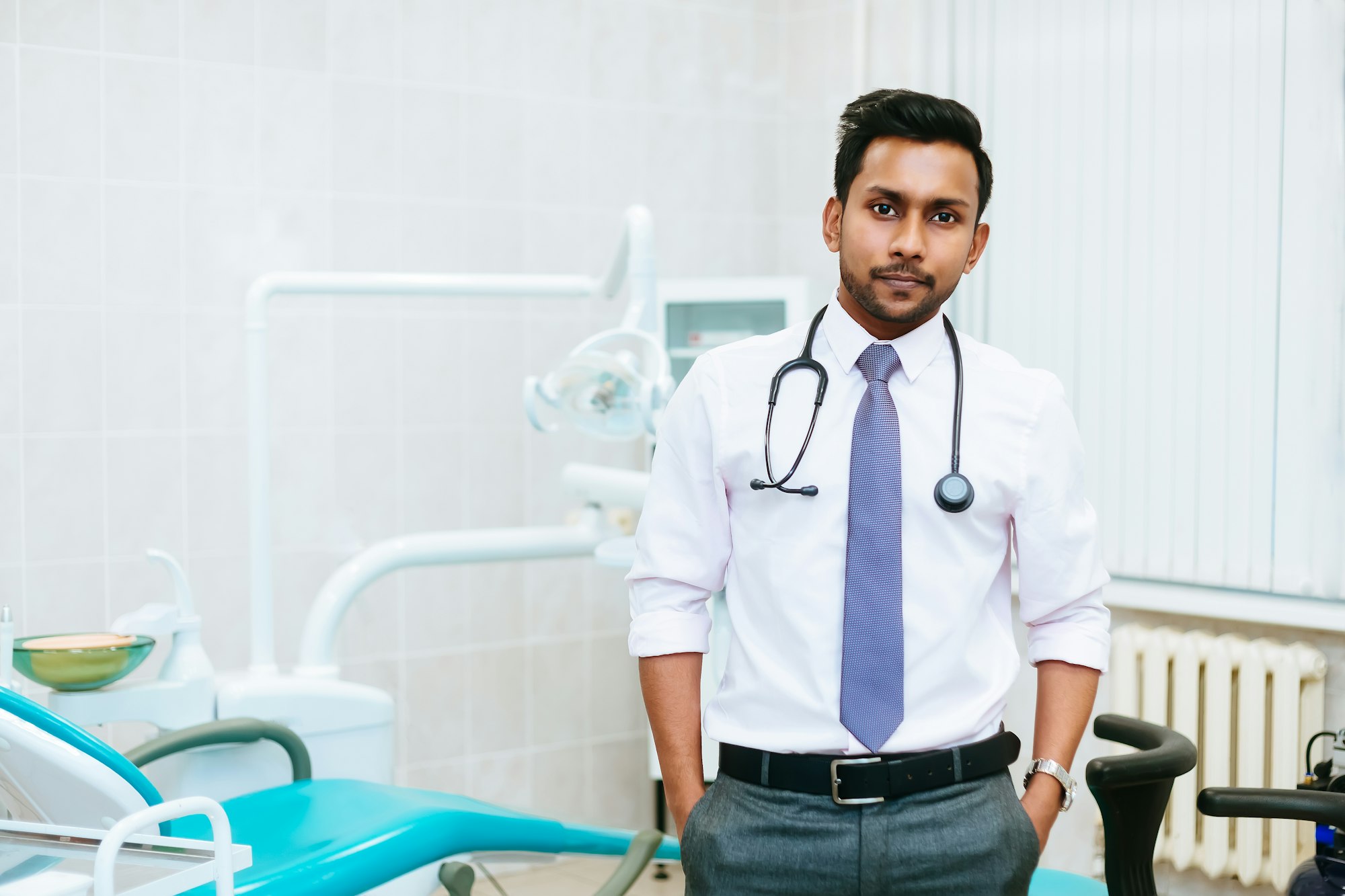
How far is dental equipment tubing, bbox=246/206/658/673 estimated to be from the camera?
2553mm

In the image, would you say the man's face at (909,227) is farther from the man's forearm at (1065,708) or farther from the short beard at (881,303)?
the man's forearm at (1065,708)

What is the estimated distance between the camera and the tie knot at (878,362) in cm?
146

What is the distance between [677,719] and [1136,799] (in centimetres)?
55

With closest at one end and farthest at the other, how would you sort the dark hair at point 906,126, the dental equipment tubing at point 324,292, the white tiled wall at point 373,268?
the dark hair at point 906,126
the dental equipment tubing at point 324,292
the white tiled wall at point 373,268

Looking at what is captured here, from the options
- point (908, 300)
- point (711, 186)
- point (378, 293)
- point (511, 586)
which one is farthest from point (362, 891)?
point (711, 186)

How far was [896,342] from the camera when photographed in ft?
4.84

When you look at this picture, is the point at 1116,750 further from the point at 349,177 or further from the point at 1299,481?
the point at 349,177

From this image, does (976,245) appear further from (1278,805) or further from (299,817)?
(299,817)

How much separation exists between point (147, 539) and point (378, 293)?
1.02 m

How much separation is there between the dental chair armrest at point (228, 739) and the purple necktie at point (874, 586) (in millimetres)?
1409

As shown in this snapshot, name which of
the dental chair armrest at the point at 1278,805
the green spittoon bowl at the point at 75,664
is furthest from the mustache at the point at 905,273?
the green spittoon bowl at the point at 75,664

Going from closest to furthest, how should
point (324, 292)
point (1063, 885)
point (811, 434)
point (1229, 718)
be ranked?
point (811, 434)
point (1063, 885)
point (324, 292)
point (1229, 718)

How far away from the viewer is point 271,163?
3.33m

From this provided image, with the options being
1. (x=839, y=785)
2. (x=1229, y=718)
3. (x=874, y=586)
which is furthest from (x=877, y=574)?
(x=1229, y=718)
